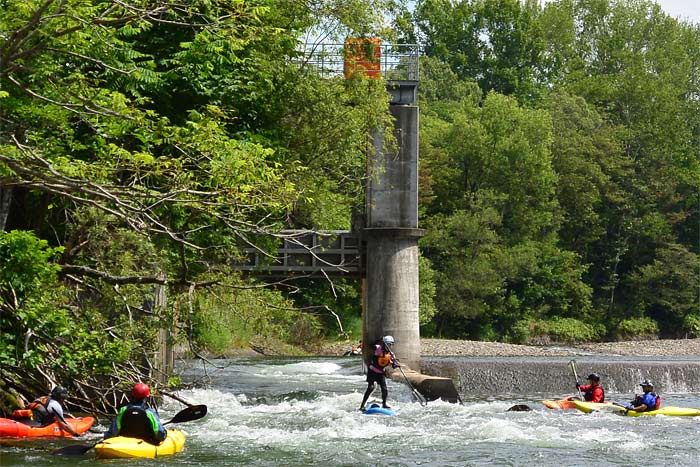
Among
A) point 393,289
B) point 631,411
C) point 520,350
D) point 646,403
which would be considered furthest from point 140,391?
point 520,350

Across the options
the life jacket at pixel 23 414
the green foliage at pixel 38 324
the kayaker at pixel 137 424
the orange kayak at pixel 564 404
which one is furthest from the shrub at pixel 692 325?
the kayaker at pixel 137 424

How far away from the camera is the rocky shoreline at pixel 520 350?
148 ft

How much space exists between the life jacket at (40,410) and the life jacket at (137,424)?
68.4 inches

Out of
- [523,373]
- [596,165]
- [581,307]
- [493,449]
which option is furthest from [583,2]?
[493,449]

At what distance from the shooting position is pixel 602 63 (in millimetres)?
73188

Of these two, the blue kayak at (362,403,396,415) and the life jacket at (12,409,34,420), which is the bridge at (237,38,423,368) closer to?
the blue kayak at (362,403,396,415)

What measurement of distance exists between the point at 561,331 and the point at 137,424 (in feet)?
150

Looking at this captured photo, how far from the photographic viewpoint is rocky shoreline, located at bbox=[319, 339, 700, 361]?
45156mm

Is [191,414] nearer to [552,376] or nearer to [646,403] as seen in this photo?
[646,403]

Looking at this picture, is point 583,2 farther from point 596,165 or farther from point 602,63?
point 596,165

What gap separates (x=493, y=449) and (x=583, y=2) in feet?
213

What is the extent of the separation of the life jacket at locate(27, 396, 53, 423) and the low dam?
1362 centimetres

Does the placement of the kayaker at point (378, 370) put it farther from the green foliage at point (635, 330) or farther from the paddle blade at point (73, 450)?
the green foliage at point (635, 330)

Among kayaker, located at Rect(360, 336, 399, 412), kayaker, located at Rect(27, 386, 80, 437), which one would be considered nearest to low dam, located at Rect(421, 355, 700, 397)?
kayaker, located at Rect(360, 336, 399, 412)
